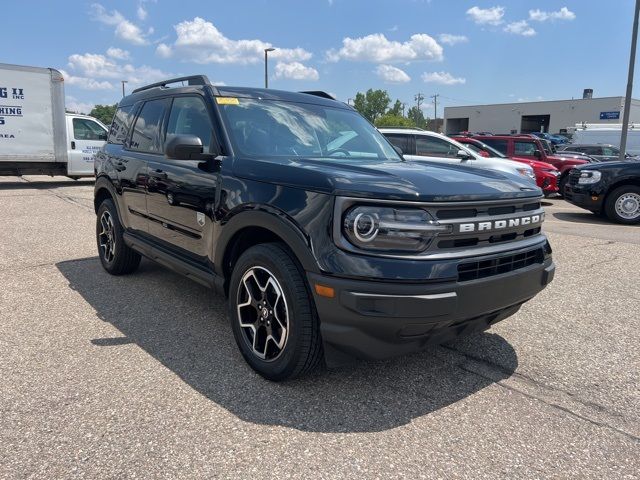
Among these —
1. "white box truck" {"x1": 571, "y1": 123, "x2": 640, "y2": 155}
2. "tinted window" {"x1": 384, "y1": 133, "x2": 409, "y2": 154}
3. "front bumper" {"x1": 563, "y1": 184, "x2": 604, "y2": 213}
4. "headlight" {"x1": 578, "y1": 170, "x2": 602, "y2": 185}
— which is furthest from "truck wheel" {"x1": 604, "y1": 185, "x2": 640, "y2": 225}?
"white box truck" {"x1": 571, "y1": 123, "x2": 640, "y2": 155}

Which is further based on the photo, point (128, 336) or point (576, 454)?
point (128, 336)

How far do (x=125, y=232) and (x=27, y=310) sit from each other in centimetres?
111

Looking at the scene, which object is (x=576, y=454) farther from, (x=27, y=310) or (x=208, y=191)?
(x=27, y=310)

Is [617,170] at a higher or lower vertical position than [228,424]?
higher

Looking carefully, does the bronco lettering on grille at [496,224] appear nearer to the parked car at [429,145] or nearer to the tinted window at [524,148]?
the parked car at [429,145]

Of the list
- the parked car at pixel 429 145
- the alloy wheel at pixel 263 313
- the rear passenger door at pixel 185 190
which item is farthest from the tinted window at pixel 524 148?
the alloy wheel at pixel 263 313

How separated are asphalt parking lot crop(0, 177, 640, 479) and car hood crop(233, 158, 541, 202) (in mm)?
1188

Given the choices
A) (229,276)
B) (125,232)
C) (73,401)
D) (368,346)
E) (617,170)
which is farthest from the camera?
(617,170)

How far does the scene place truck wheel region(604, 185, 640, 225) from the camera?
31.9ft

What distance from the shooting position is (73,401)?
113 inches

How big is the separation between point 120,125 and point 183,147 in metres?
2.42

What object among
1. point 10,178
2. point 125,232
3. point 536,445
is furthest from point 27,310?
point 10,178

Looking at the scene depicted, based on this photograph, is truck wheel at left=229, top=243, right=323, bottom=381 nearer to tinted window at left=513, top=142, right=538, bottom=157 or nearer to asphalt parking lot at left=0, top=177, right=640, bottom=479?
asphalt parking lot at left=0, top=177, right=640, bottom=479

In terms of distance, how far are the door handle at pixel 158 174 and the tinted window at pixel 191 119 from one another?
1.12 feet
